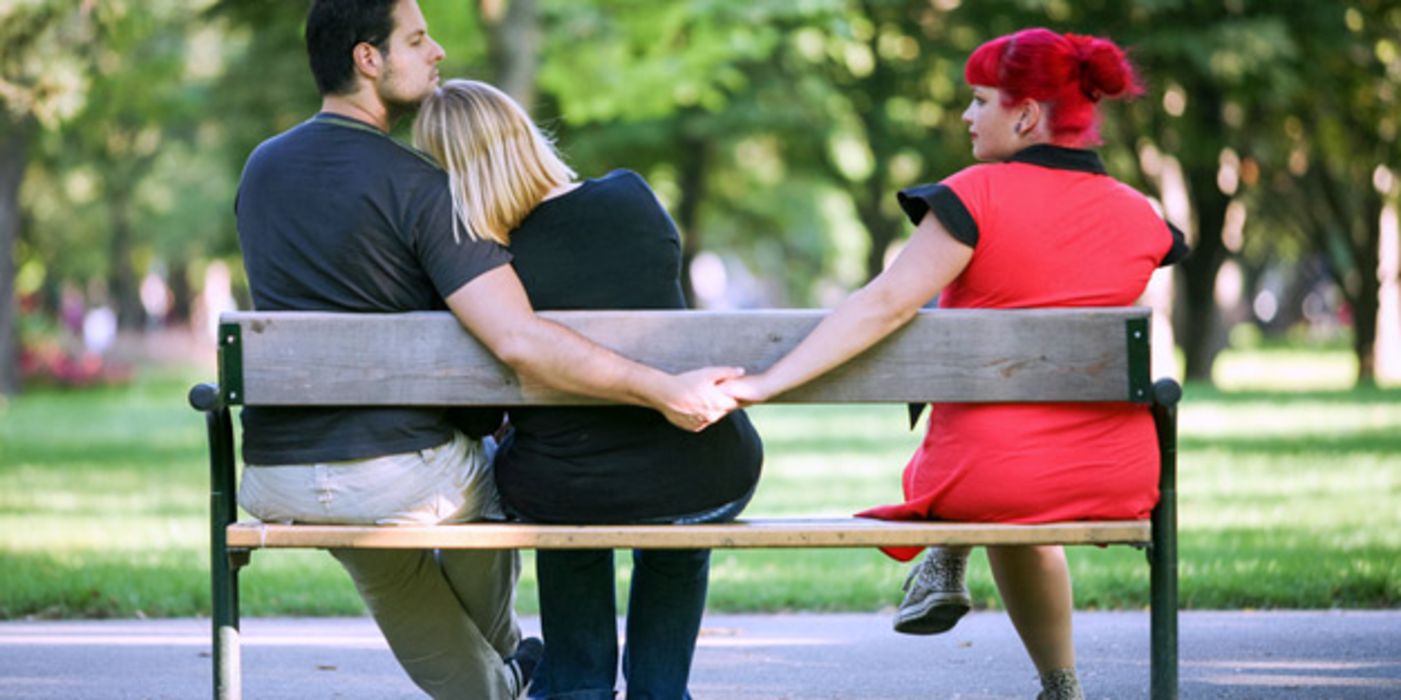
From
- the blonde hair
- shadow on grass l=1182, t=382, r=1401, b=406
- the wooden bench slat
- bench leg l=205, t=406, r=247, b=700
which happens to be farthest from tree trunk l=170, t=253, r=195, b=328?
the wooden bench slat

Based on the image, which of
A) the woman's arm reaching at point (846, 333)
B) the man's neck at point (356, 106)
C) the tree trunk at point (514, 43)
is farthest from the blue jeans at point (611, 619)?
the tree trunk at point (514, 43)

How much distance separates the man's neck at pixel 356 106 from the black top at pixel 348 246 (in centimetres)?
5

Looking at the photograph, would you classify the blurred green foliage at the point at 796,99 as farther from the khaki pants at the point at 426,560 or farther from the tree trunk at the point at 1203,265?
the khaki pants at the point at 426,560

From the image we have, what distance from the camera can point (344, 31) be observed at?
15.2ft

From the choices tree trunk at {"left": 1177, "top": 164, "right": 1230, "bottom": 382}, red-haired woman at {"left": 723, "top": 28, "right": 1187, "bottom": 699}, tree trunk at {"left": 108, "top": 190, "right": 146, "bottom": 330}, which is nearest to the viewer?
red-haired woman at {"left": 723, "top": 28, "right": 1187, "bottom": 699}

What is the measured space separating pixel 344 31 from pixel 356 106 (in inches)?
Answer: 7.3

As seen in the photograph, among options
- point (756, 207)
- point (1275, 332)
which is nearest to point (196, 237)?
point (756, 207)

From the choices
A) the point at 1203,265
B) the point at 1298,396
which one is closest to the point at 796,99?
the point at 1203,265

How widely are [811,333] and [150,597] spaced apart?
4.28 m

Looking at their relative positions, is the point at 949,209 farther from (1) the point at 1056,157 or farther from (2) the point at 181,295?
(2) the point at 181,295

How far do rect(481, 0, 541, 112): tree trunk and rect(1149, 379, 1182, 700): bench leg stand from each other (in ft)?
40.9

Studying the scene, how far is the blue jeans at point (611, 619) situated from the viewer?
15.5 ft

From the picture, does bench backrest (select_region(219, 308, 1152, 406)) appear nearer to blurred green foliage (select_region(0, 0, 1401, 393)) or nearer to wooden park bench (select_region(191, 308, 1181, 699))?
wooden park bench (select_region(191, 308, 1181, 699))

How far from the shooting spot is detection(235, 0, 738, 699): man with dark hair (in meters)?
4.28
